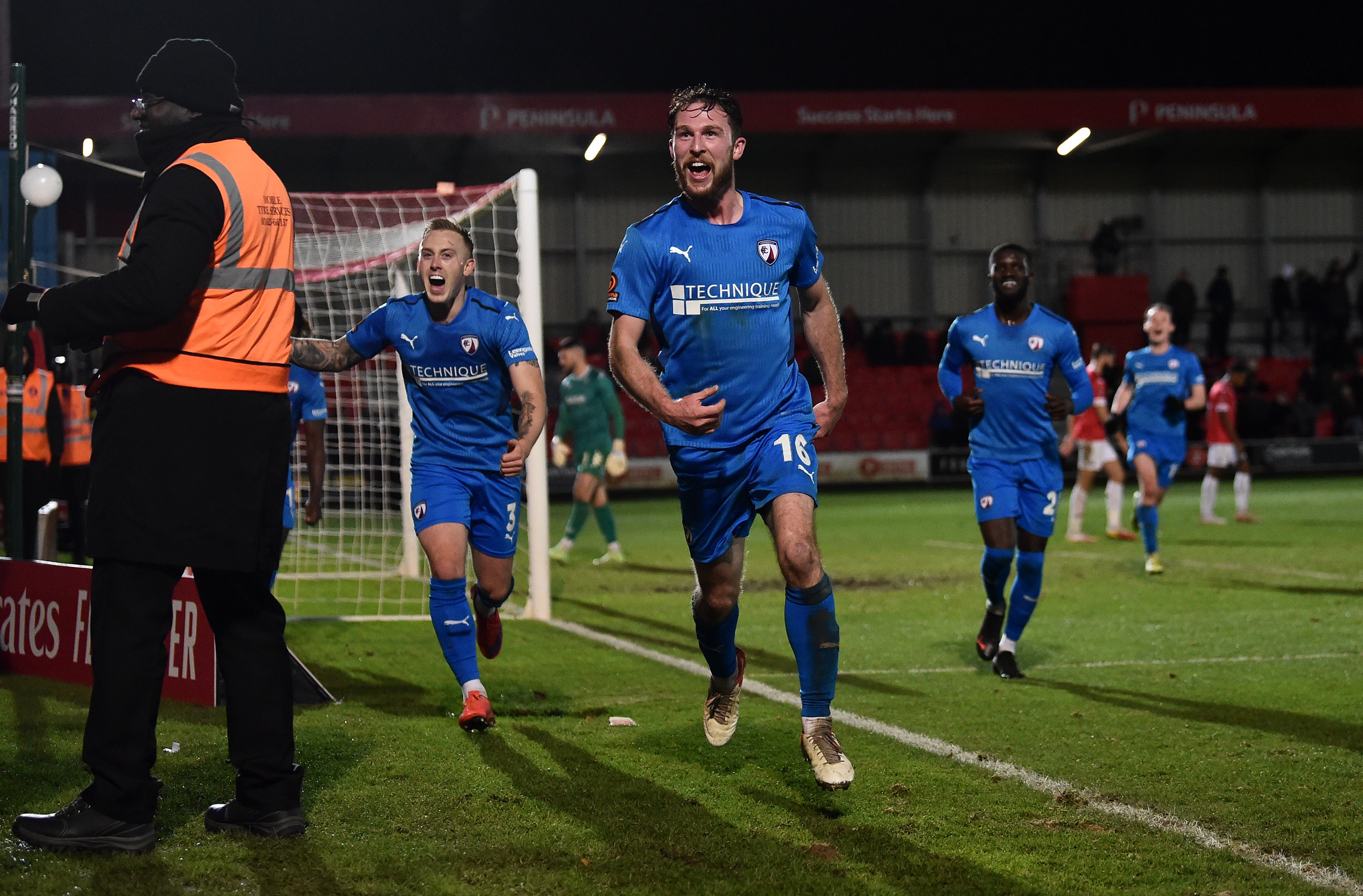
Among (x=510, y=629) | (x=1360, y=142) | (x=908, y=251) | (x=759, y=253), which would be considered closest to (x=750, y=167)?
(x=908, y=251)

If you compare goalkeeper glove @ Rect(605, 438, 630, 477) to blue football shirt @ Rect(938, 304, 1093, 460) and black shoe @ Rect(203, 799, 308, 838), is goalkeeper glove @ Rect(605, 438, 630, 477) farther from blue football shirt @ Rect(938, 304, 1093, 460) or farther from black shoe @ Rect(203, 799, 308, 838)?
black shoe @ Rect(203, 799, 308, 838)

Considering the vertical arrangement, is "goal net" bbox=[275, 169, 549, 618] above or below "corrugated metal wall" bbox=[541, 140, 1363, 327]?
below

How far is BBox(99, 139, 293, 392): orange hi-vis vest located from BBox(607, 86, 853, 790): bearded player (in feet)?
3.45

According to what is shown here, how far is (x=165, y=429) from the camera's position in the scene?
3479 mm

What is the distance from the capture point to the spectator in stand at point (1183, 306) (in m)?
30.5

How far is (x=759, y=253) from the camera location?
4359 mm

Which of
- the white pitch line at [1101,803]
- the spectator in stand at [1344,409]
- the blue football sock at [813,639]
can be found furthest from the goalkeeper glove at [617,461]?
the spectator in stand at [1344,409]

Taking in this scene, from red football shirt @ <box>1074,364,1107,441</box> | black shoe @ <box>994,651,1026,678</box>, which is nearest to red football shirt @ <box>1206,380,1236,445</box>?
red football shirt @ <box>1074,364,1107,441</box>

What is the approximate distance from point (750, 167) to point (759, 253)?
1120 inches

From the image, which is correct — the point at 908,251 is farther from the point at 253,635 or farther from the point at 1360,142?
the point at 253,635

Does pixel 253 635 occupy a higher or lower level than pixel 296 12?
lower

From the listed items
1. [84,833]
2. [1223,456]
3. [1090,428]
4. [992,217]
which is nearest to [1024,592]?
[84,833]

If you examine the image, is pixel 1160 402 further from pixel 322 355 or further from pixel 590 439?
pixel 322 355

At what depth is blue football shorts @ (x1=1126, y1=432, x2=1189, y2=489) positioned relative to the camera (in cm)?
1192
